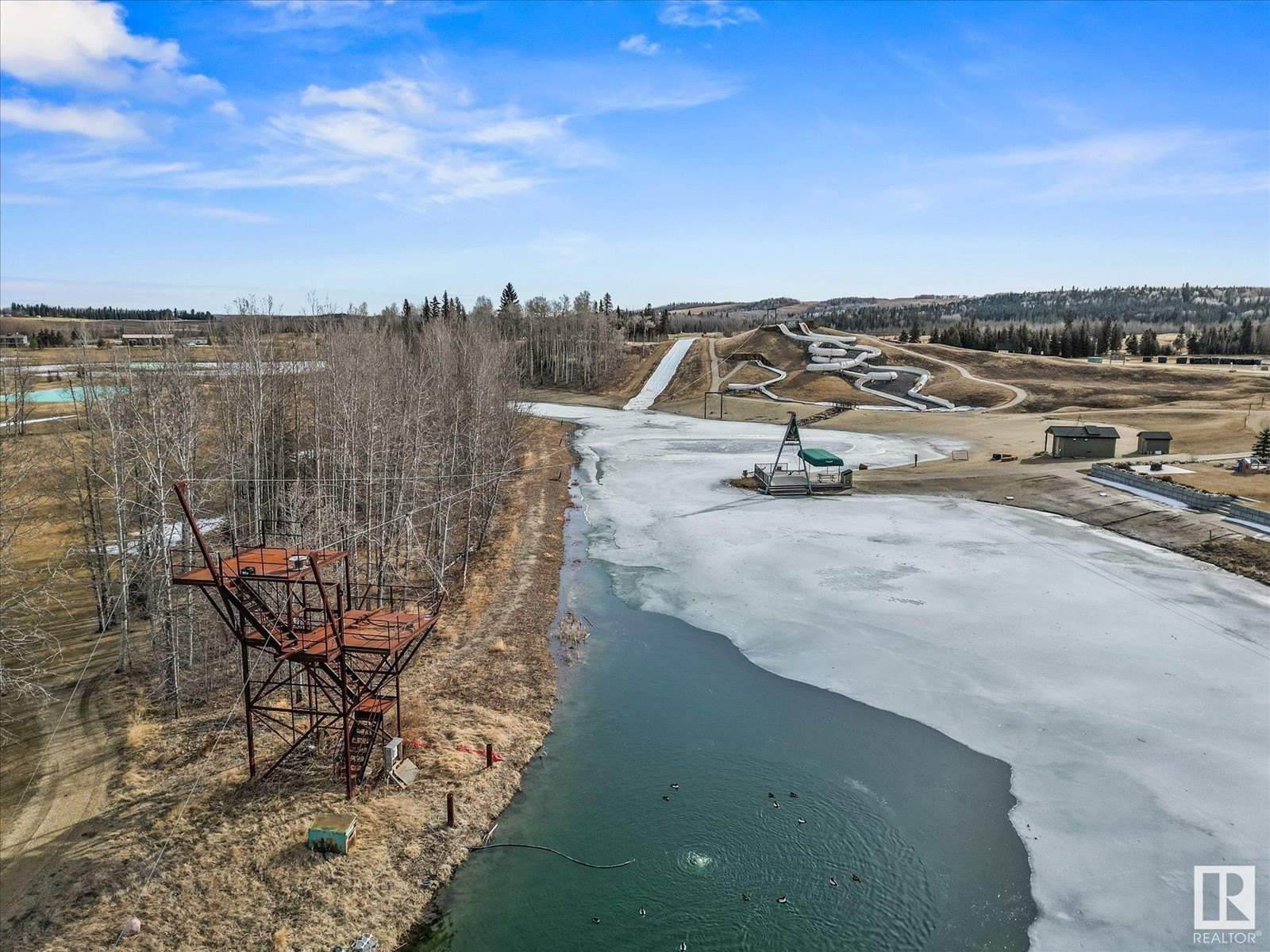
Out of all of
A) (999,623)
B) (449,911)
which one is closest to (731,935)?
(449,911)

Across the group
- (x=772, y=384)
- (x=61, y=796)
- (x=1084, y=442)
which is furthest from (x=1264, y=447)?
(x=61, y=796)

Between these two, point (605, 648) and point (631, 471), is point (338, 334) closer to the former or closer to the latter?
point (631, 471)

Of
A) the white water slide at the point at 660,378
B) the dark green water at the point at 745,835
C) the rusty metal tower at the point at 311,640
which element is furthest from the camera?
the white water slide at the point at 660,378

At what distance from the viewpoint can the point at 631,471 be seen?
5469 cm

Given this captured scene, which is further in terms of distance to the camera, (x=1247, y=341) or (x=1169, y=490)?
(x=1247, y=341)

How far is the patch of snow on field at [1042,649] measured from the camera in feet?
50.2

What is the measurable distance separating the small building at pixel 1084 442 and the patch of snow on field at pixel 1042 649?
1223 cm

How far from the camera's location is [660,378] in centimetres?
10206

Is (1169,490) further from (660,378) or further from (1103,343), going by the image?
(1103,343)

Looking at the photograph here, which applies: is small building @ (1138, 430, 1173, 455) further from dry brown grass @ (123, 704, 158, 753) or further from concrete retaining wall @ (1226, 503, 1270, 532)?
dry brown grass @ (123, 704, 158, 753)

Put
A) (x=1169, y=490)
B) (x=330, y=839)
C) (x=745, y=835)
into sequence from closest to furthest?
(x=330, y=839) < (x=745, y=835) < (x=1169, y=490)

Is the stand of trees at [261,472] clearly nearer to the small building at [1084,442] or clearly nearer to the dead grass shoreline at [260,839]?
the dead grass shoreline at [260,839]

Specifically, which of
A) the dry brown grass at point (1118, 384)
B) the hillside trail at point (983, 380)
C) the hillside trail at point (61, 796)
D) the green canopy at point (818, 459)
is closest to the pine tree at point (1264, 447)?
the green canopy at point (818, 459)

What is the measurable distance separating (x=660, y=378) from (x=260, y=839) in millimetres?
89980
